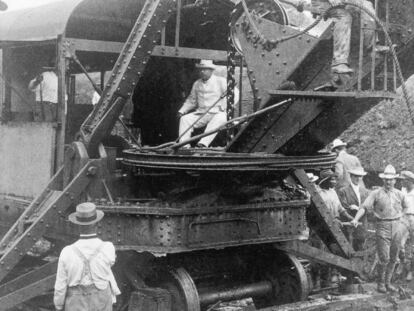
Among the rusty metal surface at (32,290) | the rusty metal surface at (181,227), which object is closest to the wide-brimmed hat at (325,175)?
the rusty metal surface at (181,227)

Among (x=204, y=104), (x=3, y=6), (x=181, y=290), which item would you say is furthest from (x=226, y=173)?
(x=3, y=6)

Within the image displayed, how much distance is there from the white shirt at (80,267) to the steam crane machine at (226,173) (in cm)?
119

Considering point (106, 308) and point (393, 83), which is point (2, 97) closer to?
point (106, 308)

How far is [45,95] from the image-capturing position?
8.47 m

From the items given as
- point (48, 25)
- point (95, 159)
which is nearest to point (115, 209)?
point (95, 159)

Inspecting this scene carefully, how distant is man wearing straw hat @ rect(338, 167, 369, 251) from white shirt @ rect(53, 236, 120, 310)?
232 inches

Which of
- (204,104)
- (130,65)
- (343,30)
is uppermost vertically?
(343,30)

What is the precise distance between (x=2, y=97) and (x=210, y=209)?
377cm

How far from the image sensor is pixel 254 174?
6645mm

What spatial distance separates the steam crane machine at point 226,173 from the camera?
569 cm

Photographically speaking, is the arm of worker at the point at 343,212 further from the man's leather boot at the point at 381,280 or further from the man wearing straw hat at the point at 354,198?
the man's leather boot at the point at 381,280

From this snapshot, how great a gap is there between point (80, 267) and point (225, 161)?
5.84ft

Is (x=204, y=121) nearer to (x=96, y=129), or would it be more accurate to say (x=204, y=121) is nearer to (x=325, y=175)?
(x=96, y=129)

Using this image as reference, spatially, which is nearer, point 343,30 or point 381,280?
point 343,30
